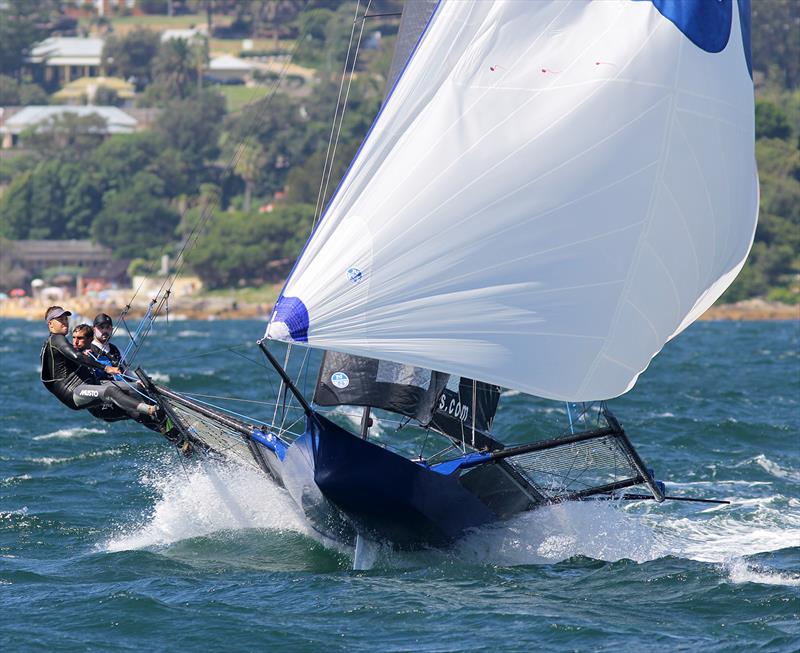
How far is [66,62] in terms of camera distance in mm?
153625

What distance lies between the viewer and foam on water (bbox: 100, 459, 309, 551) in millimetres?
13977

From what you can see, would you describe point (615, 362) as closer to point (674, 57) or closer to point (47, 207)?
point (674, 57)

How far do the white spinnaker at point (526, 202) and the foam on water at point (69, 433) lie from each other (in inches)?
422

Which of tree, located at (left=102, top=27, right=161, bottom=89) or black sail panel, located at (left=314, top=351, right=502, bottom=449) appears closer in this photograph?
black sail panel, located at (left=314, top=351, right=502, bottom=449)

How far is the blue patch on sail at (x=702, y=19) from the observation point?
39.7 ft

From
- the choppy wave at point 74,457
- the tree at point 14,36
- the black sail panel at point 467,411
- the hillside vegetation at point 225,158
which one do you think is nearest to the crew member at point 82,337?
the black sail panel at point 467,411

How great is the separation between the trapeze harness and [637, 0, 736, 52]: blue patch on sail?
17.6 ft

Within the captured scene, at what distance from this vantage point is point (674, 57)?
39.7 feet

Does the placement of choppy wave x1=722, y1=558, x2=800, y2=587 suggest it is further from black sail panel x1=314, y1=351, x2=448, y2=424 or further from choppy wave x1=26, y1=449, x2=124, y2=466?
choppy wave x1=26, y1=449, x2=124, y2=466

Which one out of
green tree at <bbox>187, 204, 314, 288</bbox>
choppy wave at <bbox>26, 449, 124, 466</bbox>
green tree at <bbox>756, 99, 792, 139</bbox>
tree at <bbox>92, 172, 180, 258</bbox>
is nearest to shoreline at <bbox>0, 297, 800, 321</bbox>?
green tree at <bbox>187, 204, 314, 288</bbox>

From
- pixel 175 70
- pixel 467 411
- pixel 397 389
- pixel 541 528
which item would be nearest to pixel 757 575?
pixel 541 528

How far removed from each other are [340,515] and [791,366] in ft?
88.0

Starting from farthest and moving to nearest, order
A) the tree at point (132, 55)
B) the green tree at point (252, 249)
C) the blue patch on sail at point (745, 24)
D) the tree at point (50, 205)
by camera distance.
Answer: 1. the tree at point (132, 55)
2. the tree at point (50, 205)
3. the green tree at point (252, 249)
4. the blue patch on sail at point (745, 24)

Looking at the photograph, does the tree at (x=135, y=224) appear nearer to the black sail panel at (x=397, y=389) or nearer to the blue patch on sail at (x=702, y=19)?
the black sail panel at (x=397, y=389)
